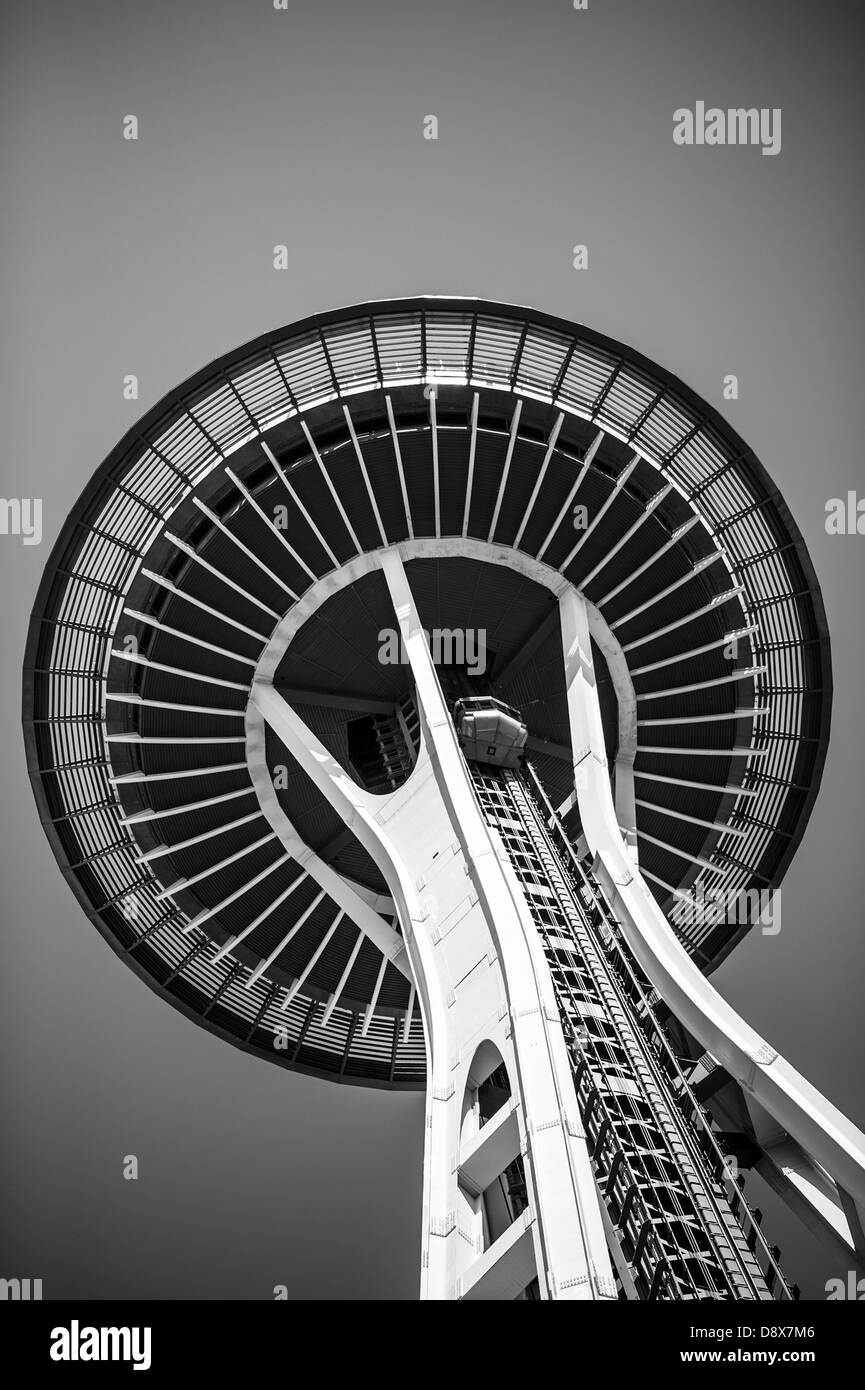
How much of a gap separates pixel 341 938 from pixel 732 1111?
43.7ft

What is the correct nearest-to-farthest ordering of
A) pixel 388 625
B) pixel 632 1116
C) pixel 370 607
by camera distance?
pixel 632 1116 → pixel 370 607 → pixel 388 625

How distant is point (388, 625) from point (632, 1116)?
1386 cm

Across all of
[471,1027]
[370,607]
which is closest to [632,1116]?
[471,1027]

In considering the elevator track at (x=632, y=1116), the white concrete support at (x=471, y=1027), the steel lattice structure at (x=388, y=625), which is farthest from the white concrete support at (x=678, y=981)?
the white concrete support at (x=471, y=1027)

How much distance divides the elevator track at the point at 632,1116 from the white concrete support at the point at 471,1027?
22.4 inches

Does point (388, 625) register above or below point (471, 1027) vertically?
above

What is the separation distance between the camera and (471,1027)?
18125mm

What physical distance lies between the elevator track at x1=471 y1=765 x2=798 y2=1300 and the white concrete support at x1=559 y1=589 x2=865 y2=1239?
49 cm

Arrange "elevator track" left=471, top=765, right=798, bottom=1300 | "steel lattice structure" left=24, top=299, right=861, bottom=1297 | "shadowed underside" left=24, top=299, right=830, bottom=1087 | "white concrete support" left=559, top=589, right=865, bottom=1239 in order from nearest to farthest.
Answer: "elevator track" left=471, top=765, right=798, bottom=1300
"white concrete support" left=559, top=589, right=865, bottom=1239
"steel lattice structure" left=24, top=299, right=861, bottom=1297
"shadowed underside" left=24, top=299, right=830, bottom=1087

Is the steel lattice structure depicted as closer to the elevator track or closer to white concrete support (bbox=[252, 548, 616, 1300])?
white concrete support (bbox=[252, 548, 616, 1300])

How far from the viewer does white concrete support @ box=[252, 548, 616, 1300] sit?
13.4 m

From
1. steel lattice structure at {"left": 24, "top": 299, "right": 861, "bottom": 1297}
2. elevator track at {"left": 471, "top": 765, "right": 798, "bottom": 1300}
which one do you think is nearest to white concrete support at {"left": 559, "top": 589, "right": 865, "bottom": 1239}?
steel lattice structure at {"left": 24, "top": 299, "right": 861, "bottom": 1297}

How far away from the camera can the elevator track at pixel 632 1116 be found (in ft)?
43.8

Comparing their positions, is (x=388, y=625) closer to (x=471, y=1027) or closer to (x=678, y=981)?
(x=471, y=1027)
